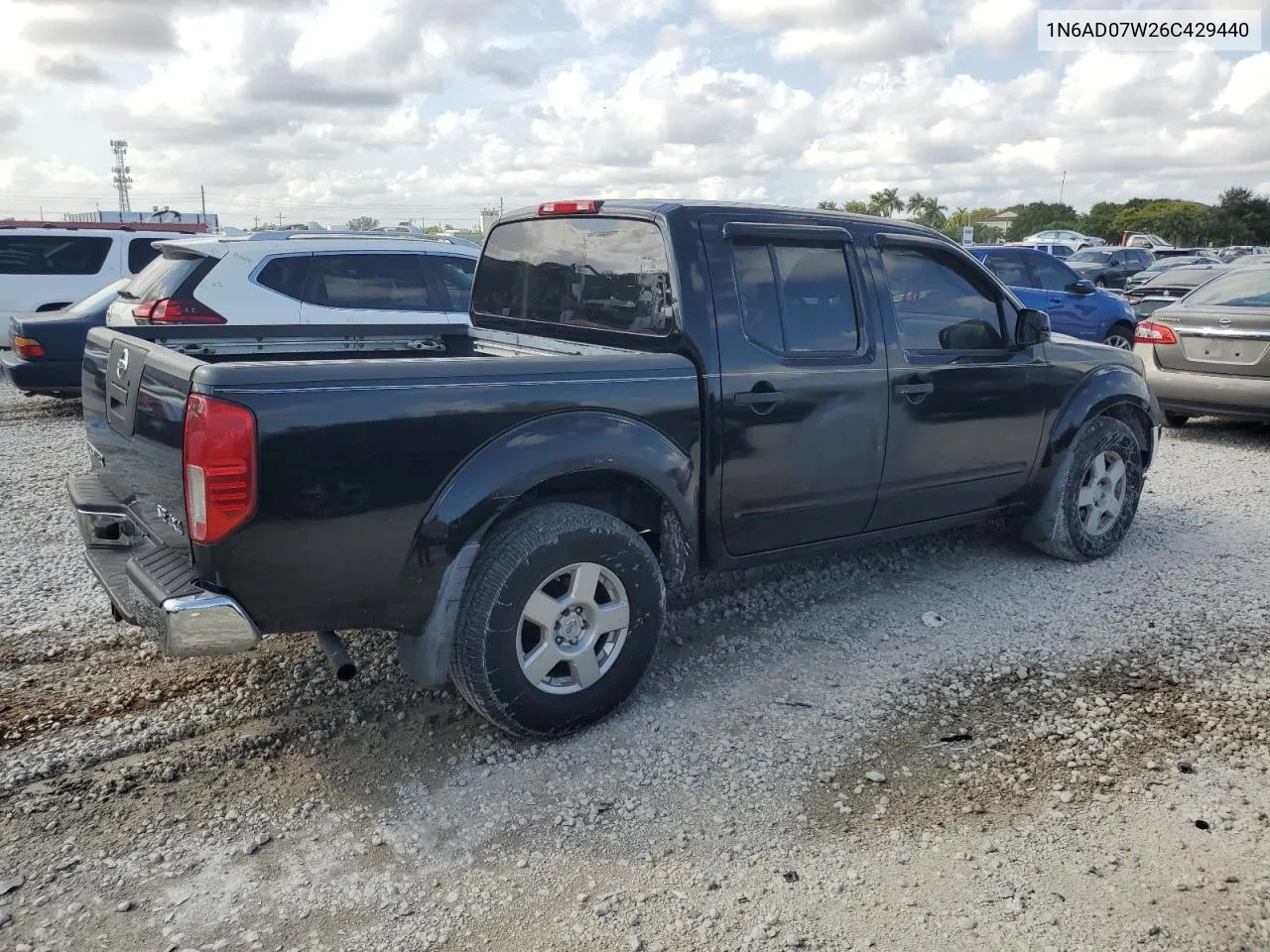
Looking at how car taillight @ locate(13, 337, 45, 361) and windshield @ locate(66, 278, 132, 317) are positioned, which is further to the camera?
windshield @ locate(66, 278, 132, 317)

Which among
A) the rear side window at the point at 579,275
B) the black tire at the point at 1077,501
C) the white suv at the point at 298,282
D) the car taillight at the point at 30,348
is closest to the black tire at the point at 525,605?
the rear side window at the point at 579,275

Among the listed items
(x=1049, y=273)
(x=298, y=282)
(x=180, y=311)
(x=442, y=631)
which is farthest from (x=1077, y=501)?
(x=1049, y=273)

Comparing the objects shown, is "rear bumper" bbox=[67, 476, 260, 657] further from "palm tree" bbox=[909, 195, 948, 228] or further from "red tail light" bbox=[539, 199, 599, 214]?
"palm tree" bbox=[909, 195, 948, 228]

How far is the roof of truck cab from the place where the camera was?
396 cm

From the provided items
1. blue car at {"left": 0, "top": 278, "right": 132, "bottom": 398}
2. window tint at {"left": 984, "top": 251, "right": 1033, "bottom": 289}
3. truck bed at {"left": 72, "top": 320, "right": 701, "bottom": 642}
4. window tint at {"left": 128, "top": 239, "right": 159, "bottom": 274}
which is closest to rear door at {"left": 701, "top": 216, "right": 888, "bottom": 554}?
truck bed at {"left": 72, "top": 320, "right": 701, "bottom": 642}

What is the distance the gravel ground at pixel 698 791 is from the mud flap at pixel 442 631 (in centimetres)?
35

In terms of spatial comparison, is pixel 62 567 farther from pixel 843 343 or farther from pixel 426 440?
pixel 843 343

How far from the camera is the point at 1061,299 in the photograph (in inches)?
508

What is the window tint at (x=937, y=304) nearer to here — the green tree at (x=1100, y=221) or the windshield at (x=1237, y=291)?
the windshield at (x=1237, y=291)

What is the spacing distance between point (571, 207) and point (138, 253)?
9.69 meters

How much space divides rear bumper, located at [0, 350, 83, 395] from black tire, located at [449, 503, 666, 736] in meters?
7.52

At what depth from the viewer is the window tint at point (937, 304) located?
4.53m

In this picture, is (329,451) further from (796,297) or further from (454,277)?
(454,277)

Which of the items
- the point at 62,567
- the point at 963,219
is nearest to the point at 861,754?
the point at 62,567
